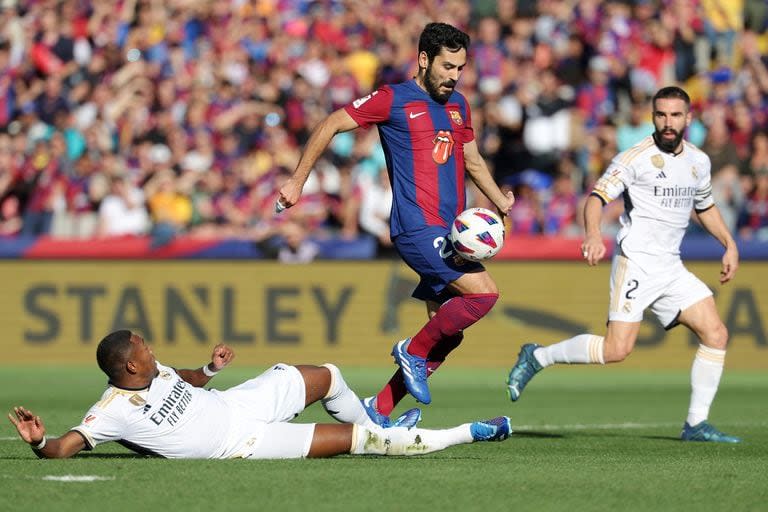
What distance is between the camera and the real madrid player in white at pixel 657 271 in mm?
10828

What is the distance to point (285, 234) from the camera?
59.2 ft

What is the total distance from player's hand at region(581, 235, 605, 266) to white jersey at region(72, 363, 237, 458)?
9.51 feet

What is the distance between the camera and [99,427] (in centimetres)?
796

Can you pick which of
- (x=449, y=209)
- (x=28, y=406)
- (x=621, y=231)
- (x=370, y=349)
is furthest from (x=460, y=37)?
(x=370, y=349)

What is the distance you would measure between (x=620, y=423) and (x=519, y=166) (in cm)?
766

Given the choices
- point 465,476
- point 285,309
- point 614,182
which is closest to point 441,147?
point 614,182

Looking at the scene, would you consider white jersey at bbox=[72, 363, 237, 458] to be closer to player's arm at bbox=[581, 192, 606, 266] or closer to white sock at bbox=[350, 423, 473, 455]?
white sock at bbox=[350, 423, 473, 455]

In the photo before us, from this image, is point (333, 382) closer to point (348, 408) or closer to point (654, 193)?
point (348, 408)

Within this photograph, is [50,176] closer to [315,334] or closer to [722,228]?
[315,334]

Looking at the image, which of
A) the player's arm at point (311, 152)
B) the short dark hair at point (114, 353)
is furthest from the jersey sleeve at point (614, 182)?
the short dark hair at point (114, 353)

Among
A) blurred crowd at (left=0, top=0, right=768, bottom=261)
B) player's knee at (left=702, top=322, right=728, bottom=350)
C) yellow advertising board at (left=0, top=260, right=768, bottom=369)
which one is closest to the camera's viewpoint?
player's knee at (left=702, top=322, right=728, bottom=350)

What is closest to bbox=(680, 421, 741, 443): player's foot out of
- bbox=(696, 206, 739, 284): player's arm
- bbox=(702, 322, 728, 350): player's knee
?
bbox=(702, 322, 728, 350): player's knee

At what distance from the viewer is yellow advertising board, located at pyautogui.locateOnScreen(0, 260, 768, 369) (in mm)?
17875

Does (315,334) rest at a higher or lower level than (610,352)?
lower
